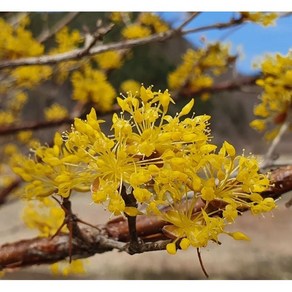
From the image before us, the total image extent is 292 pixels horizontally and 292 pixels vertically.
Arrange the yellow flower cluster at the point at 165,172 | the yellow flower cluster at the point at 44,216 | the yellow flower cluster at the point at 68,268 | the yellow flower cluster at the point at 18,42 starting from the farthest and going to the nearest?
1. the yellow flower cluster at the point at 18,42
2. the yellow flower cluster at the point at 68,268
3. the yellow flower cluster at the point at 44,216
4. the yellow flower cluster at the point at 165,172

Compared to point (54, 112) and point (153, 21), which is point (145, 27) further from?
point (54, 112)

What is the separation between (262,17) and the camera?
54.7 inches

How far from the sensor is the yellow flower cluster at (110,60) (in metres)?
1.44

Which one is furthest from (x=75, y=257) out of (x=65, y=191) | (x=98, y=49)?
(x=98, y=49)

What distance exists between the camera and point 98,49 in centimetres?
130

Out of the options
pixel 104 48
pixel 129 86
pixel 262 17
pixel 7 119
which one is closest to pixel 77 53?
pixel 104 48

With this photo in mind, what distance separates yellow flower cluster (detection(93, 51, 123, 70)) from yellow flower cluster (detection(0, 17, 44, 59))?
137 millimetres

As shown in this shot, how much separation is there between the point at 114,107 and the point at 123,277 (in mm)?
388

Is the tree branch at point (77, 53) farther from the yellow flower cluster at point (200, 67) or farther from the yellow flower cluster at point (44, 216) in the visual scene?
the yellow flower cluster at point (44, 216)

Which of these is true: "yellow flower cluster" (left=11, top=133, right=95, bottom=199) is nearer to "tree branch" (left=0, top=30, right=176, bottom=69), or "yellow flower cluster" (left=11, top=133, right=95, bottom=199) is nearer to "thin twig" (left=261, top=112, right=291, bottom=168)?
"tree branch" (left=0, top=30, right=176, bottom=69)

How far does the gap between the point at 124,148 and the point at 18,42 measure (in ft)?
1.94

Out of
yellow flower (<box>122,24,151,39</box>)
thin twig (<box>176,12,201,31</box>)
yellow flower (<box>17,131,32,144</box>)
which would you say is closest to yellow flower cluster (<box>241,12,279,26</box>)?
thin twig (<box>176,12,201,31</box>)

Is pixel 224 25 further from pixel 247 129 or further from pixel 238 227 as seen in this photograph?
pixel 238 227

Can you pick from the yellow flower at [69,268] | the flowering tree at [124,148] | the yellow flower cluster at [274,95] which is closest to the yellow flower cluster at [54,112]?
the flowering tree at [124,148]
